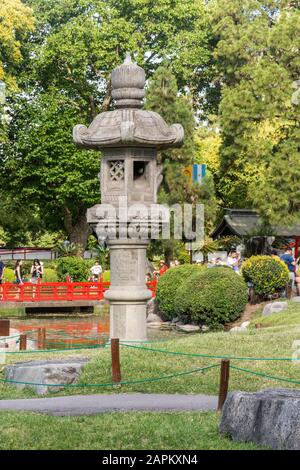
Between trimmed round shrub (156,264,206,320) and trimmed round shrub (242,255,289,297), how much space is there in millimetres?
1765

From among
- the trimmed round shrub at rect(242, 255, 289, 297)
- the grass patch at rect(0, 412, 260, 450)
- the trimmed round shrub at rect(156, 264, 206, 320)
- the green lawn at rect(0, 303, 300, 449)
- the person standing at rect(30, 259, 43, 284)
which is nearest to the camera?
the grass patch at rect(0, 412, 260, 450)

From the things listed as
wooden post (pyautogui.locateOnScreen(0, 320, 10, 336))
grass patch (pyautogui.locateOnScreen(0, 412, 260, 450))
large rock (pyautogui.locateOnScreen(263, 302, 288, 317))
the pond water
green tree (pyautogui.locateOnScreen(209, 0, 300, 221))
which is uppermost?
green tree (pyautogui.locateOnScreen(209, 0, 300, 221))

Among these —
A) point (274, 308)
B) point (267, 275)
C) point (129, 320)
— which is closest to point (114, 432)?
point (129, 320)

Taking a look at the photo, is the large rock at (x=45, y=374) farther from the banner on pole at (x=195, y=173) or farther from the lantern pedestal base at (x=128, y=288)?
the banner on pole at (x=195, y=173)

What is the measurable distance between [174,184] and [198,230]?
2321 mm

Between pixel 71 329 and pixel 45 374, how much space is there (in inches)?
654

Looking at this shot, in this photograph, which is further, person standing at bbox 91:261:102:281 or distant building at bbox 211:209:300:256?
distant building at bbox 211:209:300:256

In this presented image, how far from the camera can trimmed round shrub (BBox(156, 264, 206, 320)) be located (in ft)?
99.9

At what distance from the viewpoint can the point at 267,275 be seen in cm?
2994

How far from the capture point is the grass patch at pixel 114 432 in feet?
32.1

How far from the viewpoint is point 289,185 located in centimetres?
3666

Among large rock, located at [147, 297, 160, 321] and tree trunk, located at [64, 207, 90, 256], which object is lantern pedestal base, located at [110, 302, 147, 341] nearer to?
large rock, located at [147, 297, 160, 321]

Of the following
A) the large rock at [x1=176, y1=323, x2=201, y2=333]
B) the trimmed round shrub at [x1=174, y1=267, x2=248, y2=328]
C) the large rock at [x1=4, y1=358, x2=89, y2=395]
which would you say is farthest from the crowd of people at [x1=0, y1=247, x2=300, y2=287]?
the large rock at [x1=4, y1=358, x2=89, y2=395]

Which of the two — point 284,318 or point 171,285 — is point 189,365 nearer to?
point 284,318
